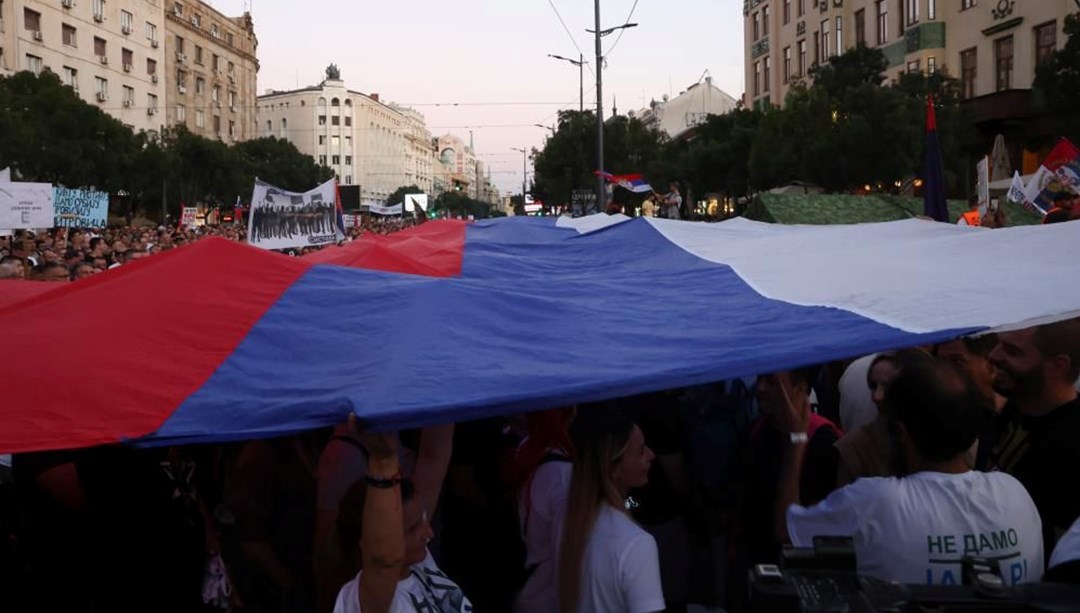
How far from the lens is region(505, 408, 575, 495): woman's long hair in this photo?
12.5 feet

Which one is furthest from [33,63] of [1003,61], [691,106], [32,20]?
[691,106]

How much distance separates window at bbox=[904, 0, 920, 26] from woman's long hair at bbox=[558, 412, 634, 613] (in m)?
37.4

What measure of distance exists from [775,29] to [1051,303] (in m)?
51.9

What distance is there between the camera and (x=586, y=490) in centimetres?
323

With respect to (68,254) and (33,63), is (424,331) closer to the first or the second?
(68,254)

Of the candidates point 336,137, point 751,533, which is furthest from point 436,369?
point 336,137

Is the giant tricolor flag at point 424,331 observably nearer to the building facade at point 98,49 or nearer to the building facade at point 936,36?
the building facade at point 936,36

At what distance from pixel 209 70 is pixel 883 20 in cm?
5206

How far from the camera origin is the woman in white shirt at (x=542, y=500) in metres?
3.60

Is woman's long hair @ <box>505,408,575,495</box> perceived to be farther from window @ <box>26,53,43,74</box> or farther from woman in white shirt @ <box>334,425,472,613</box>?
window @ <box>26,53,43,74</box>

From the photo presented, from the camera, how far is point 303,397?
130 inches

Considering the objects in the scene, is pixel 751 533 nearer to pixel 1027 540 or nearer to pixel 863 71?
pixel 1027 540

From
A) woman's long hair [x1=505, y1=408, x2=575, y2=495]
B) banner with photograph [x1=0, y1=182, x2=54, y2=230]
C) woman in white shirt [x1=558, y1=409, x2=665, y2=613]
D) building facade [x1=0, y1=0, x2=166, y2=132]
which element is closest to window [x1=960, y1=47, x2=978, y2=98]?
banner with photograph [x1=0, y1=182, x2=54, y2=230]

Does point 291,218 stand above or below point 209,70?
below
